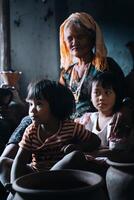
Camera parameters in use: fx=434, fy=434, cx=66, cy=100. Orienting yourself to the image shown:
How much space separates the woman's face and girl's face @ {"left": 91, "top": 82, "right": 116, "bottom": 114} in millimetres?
471

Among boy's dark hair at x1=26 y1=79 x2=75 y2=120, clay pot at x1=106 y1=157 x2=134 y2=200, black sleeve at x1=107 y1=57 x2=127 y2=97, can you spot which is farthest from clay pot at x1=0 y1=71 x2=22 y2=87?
clay pot at x1=106 y1=157 x2=134 y2=200

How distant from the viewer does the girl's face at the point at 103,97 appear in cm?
221

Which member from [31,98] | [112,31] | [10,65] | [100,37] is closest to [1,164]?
[31,98]

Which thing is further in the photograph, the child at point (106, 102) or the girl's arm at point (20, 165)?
the child at point (106, 102)

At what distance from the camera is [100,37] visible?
2717 mm

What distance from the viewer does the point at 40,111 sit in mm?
2014

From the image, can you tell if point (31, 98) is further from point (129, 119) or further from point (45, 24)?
point (45, 24)

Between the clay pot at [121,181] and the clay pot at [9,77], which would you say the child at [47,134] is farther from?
the clay pot at [9,77]

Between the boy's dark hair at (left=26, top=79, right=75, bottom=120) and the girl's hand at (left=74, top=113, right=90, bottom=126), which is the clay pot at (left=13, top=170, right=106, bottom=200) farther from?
the girl's hand at (left=74, top=113, right=90, bottom=126)

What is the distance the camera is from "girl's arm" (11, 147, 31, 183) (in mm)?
1910

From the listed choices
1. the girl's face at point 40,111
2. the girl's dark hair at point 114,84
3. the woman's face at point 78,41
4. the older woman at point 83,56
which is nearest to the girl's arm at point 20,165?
the girl's face at point 40,111

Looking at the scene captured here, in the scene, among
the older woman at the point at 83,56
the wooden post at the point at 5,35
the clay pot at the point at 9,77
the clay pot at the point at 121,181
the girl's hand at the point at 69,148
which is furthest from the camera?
the wooden post at the point at 5,35

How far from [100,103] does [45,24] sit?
2.07 metres

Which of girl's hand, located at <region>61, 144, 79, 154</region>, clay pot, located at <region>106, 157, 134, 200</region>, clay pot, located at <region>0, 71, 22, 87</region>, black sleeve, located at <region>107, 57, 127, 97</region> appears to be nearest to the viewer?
clay pot, located at <region>106, 157, 134, 200</region>
